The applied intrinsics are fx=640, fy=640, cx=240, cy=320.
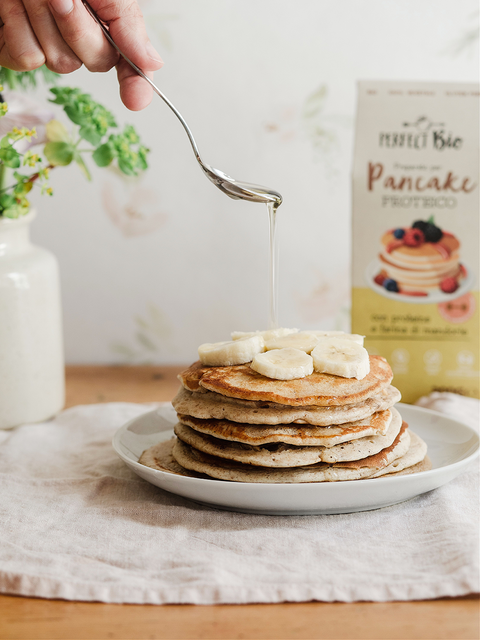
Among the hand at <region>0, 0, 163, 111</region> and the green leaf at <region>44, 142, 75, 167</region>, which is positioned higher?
the hand at <region>0, 0, 163, 111</region>

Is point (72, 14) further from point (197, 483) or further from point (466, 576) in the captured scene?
point (466, 576)

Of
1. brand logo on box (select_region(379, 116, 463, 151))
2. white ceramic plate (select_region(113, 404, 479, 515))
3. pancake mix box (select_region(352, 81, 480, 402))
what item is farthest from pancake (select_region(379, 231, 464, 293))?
white ceramic plate (select_region(113, 404, 479, 515))

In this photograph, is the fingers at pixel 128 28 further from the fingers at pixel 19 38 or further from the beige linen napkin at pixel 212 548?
the beige linen napkin at pixel 212 548

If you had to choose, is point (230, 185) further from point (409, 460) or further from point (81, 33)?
point (409, 460)

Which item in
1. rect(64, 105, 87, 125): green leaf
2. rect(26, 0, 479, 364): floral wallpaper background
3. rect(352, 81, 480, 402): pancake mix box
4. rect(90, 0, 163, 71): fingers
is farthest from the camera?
rect(26, 0, 479, 364): floral wallpaper background

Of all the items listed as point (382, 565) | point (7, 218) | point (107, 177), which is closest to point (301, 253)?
point (107, 177)

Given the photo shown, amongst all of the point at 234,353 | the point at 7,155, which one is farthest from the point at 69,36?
the point at 234,353

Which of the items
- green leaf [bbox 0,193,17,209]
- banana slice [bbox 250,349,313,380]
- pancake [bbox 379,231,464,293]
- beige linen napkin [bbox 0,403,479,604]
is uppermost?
green leaf [bbox 0,193,17,209]

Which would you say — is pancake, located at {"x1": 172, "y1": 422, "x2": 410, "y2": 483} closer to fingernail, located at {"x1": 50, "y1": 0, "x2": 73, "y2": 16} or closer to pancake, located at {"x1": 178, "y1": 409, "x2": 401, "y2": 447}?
pancake, located at {"x1": 178, "y1": 409, "x2": 401, "y2": 447}
